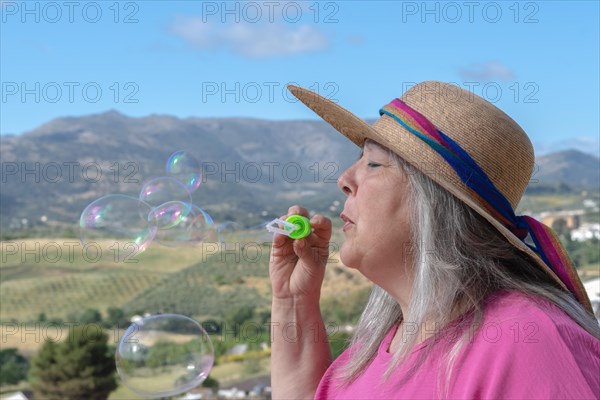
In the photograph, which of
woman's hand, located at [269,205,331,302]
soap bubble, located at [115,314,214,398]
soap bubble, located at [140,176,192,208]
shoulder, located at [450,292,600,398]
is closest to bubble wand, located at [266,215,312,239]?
woman's hand, located at [269,205,331,302]

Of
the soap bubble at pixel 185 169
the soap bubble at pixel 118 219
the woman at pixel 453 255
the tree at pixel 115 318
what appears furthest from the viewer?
the tree at pixel 115 318

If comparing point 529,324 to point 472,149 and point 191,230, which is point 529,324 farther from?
point 191,230

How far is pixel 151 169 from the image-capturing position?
117625mm

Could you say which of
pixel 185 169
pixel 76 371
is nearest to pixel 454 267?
pixel 185 169

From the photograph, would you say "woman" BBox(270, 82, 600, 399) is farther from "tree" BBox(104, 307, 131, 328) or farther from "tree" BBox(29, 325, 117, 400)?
"tree" BBox(104, 307, 131, 328)

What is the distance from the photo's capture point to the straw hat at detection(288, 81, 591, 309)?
72.7 inches

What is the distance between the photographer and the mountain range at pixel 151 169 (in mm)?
69500

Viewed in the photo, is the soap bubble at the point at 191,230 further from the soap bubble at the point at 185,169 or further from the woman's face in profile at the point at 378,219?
the woman's face in profile at the point at 378,219

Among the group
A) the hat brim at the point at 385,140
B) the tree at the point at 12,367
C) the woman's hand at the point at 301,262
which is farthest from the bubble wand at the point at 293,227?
the tree at the point at 12,367

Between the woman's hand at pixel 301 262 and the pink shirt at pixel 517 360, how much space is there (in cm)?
65

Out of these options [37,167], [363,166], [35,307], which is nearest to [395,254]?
[363,166]

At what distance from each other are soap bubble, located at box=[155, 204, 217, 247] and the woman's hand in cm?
153

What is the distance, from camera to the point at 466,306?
1.79m

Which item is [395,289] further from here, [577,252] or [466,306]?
[577,252]
